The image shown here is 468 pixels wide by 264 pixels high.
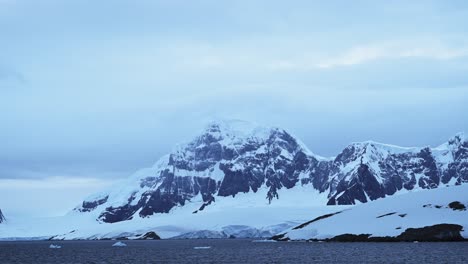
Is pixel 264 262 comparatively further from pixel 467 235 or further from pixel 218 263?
pixel 467 235

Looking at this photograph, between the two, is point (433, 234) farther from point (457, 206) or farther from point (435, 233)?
point (457, 206)

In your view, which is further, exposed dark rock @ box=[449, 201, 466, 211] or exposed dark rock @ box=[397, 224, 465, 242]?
exposed dark rock @ box=[449, 201, 466, 211]

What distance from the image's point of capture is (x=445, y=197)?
199125mm

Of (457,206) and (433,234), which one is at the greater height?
(457,206)

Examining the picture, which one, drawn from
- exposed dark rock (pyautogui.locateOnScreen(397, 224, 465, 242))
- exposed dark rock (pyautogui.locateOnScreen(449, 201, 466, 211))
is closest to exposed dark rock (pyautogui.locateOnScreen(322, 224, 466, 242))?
exposed dark rock (pyautogui.locateOnScreen(397, 224, 465, 242))

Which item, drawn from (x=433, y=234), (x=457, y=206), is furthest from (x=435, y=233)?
(x=457, y=206)

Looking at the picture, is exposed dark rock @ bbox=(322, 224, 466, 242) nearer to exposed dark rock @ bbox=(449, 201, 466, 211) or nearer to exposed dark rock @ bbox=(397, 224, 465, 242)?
exposed dark rock @ bbox=(397, 224, 465, 242)

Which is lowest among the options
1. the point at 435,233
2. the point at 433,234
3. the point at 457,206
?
the point at 433,234

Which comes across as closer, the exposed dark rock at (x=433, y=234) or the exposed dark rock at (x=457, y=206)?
the exposed dark rock at (x=433, y=234)

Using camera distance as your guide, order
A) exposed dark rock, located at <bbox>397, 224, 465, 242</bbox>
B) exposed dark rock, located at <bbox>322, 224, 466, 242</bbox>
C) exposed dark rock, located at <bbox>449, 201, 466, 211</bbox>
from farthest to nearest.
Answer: exposed dark rock, located at <bbox>449, 201, 466, 211</bbox>, exposed dark rock, located at <bbox>322, 224, 466, 242</bbox>, exposed dark rock, located at <bbox>397, 224, 465, 242</bbox>

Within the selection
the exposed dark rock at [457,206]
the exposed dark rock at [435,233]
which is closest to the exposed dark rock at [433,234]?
the exposed dark rock at [435,233]

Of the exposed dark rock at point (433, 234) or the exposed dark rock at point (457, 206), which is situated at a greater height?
the exposed dark rock at point (457, 206)

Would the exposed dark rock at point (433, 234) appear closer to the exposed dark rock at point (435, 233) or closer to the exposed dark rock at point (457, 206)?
the exposed dark rock at point (435, 233)

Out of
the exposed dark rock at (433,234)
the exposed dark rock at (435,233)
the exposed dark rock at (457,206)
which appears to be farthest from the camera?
the exposed dark rock at (457,206)
